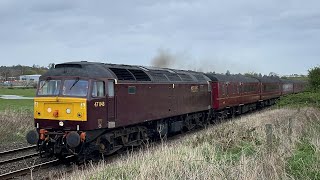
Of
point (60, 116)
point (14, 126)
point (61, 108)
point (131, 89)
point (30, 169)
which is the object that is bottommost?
point (30, 169)

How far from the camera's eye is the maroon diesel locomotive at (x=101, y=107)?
12898 mm

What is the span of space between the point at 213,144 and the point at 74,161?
486 centimetres

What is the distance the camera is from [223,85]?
28.0 metres

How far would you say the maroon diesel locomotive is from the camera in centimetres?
1290

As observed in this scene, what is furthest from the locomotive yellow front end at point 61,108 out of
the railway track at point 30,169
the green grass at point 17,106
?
the green grass at point 17,106

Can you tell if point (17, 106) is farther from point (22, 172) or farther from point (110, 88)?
point (22, 172)

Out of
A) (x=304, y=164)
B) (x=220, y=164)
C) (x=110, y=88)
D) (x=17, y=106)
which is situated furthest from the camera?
(x=17, y=106)

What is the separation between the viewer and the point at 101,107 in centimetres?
1334

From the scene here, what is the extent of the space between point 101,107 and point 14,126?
9.76 meters

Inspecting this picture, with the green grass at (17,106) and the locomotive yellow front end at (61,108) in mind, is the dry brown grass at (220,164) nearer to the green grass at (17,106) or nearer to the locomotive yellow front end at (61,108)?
the locomotive yellow front end at (61,108)

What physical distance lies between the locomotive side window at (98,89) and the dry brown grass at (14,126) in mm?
6975

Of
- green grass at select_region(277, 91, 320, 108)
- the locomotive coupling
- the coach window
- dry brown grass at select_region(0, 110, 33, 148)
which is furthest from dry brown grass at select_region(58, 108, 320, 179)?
green grass at select_region(277, 91, 320, 108)

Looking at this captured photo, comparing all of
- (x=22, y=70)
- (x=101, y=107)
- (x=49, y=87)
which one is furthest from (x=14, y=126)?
(x=22, y=70)

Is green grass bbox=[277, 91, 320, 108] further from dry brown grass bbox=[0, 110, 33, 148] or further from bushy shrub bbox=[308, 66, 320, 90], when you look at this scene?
dry brown grass bbox=[0, 110, 33, 148]
